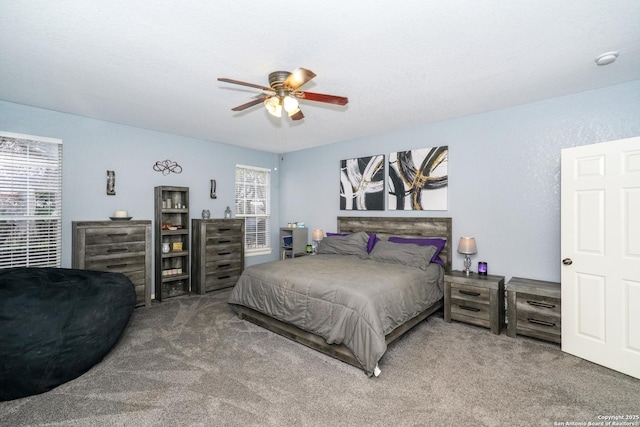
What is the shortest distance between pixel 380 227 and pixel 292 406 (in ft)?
10.3

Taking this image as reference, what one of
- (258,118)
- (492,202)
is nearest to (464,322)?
(492,202)

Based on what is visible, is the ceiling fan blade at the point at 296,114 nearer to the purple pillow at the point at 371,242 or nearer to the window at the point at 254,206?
the purple pillow at the point at 371,242

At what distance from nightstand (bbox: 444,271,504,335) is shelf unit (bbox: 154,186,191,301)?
12.9ft

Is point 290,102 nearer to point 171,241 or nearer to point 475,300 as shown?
point 475,300

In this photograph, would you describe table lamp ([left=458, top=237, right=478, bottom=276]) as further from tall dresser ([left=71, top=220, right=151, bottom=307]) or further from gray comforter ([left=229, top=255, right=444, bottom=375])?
tall dresser ([left=71, top=220, right=151, bottom=307])

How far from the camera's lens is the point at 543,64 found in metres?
2.59

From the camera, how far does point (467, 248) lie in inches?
147

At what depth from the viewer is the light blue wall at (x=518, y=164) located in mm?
3123

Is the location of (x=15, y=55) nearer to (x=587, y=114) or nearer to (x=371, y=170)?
(x=371, y=170)

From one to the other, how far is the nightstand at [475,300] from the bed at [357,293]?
0.60 ft

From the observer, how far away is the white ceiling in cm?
191

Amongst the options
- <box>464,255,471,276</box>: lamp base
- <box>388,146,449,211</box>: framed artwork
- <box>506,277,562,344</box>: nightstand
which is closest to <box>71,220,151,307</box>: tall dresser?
<box>388,146,449,211</box>: framed artwork

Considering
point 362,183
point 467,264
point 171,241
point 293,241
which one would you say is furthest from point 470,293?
point 171,241

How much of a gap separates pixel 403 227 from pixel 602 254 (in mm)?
2259
